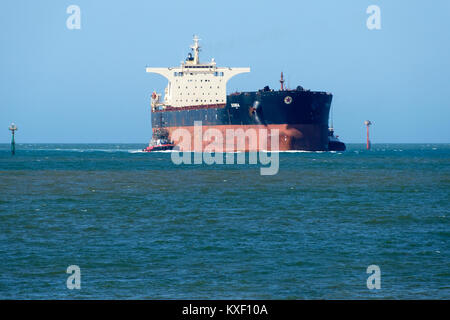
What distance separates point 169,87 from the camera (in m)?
104

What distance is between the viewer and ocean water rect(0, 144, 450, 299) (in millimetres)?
15492

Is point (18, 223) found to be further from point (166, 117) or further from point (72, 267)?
point (166, 117)

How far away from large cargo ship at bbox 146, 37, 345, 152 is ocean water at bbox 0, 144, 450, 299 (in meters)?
36.7

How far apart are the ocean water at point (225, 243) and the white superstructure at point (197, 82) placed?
194 ft

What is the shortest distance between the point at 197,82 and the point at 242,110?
21013mm

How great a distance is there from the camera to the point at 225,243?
69.1ft

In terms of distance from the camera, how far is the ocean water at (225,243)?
15.5 m

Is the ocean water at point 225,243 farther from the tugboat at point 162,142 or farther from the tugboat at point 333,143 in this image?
the tugboat at point 162,142
